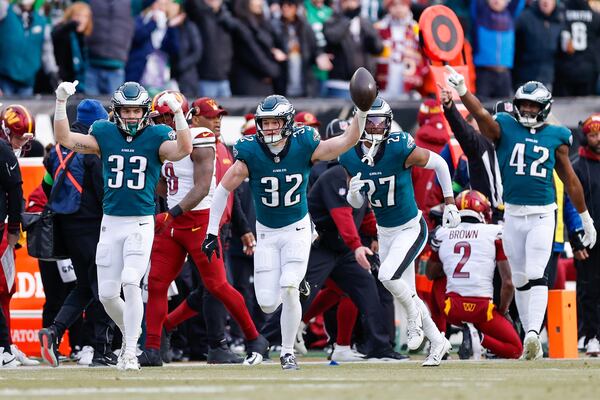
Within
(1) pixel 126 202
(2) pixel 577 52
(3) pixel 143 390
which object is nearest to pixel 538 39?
(2) pixel 577 52

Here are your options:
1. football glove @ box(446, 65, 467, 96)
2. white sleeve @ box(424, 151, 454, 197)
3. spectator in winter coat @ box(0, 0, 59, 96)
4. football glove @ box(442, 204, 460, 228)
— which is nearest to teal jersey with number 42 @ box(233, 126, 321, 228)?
white sleeve @ box(424, 151, 454, 197)

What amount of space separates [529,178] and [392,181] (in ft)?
3.71

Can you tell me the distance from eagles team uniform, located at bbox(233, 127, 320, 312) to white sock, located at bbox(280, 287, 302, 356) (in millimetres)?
76

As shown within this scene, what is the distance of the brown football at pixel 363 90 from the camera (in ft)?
33.1

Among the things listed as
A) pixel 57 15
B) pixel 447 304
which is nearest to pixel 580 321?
pixel 447 304

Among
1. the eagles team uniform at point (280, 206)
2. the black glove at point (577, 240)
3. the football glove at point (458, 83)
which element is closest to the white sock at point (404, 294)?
the eagles team uniform at point (280, 206)

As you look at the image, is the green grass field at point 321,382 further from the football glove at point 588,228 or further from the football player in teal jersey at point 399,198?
the football glove at point 588,228

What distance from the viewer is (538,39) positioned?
57.8ft

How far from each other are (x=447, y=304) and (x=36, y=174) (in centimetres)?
367

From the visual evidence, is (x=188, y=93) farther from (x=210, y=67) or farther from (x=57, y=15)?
(x=57, y=15)

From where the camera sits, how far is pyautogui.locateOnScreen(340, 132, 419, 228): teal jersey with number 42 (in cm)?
1081

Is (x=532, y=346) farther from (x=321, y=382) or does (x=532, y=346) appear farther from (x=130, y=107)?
(x=130, y=107)

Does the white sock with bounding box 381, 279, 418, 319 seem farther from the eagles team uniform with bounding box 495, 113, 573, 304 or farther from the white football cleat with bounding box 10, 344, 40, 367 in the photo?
the white football cleat with bounding box 10, 344, 40, 367

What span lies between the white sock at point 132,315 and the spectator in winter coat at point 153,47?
6.02 meters
